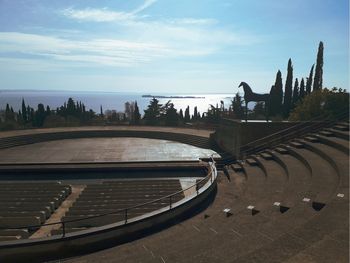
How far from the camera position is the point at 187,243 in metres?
7.39

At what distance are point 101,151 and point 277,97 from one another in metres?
24.2

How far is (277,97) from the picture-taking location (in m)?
38.7

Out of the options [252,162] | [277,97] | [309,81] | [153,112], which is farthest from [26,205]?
[309,81]

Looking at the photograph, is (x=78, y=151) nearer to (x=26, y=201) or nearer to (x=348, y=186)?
(x=26, y=201)

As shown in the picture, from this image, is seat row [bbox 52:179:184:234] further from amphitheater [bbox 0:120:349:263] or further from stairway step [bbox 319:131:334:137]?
stairway step [bbox 319:131:334:137]

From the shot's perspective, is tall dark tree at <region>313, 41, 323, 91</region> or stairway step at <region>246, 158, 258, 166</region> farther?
tall dark tree at <region>313, 41, 323, 91</region>

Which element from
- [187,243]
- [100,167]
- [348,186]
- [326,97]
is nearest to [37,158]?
[100,167]

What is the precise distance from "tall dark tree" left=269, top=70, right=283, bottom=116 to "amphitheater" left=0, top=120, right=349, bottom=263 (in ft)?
42.4

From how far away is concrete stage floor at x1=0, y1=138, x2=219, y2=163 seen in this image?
2377 centimetres

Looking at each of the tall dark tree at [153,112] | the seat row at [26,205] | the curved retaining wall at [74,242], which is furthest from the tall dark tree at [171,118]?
the curved retaining wall at [74,242]

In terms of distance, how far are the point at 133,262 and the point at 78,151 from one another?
2197cm

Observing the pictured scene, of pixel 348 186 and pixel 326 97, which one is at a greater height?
pixel 326 97

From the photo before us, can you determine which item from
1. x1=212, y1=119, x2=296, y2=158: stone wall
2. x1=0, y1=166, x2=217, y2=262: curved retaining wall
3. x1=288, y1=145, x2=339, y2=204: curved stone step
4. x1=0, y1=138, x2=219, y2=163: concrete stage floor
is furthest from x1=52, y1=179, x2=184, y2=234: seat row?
x1=212, y1=119, x2=296, y2=158: stone wall

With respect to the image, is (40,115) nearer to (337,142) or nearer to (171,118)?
(171,118)
